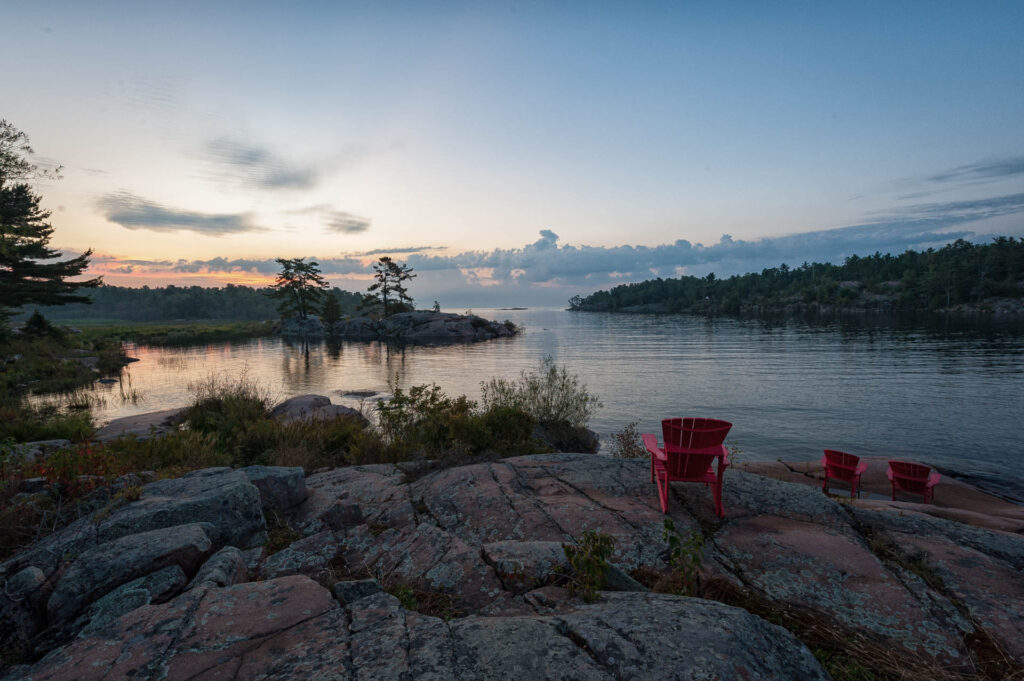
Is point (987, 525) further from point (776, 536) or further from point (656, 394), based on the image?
point (656, 394)

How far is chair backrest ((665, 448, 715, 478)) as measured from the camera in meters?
6.30

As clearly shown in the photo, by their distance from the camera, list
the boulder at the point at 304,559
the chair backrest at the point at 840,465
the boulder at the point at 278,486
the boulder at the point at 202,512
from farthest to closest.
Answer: the chair backrest at the point at 840,465 → the boulder at the point at 278,486 → the boulder at the point at 202,512 → the boulder at the point at 304,559

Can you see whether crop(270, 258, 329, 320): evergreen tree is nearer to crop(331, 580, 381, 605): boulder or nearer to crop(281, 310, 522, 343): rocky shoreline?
crop(281, 310, 522, 343): rocky shoreline

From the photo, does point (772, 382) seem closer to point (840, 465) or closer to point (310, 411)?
point (840, 465)

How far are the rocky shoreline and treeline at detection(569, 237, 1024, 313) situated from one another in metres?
104

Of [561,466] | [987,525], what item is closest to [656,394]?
[987,525]

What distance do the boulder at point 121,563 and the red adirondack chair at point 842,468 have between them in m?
12.7

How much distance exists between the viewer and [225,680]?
2648 millimetres

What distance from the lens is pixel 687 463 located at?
6.38 m

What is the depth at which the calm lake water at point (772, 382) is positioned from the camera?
→ 1709cm

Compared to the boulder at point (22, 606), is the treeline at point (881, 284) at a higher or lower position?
higher

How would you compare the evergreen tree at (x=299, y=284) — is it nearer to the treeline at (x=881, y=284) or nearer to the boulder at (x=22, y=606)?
the boulder at (x=22, y=606)

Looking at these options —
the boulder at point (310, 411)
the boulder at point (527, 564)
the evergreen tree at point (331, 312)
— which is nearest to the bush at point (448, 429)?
the boulder at point (310, 411)

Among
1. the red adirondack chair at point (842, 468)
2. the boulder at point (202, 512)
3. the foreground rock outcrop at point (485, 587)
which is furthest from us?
the red adirondack chair at point (842, 468)
